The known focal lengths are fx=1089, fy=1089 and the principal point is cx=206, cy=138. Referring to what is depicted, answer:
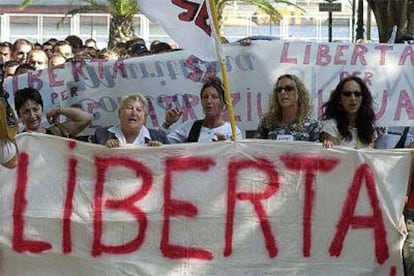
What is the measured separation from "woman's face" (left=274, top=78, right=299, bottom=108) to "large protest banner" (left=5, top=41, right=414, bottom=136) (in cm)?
156

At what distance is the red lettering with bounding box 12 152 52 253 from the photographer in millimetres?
5930

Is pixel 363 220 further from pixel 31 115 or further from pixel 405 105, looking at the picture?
pixel 405 105

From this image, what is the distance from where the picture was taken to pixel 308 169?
5.96m

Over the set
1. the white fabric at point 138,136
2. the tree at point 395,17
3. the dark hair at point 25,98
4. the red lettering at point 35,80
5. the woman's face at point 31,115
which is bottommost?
the white fabric at point 138,136

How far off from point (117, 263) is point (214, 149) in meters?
0.82

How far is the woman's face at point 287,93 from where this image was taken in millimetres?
6559

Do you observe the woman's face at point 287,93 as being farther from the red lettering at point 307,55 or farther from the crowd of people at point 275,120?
the red lettering at point 307,55

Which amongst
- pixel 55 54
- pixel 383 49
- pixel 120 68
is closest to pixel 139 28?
pixel 55 54

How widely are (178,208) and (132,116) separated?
2.48ft

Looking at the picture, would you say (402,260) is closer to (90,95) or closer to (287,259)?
(287,259)

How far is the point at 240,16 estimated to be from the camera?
123 ft

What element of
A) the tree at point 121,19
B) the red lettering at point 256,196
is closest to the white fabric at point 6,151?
the red lettering at point 256,196

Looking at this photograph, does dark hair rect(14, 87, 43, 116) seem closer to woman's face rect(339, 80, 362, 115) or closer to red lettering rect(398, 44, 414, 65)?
woman's face rect(339, 80, 362, 115)

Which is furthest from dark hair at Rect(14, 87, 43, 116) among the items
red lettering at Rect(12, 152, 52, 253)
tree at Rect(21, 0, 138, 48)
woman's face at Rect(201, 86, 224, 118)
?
tree at Rect(21, 0, 138, 48)
